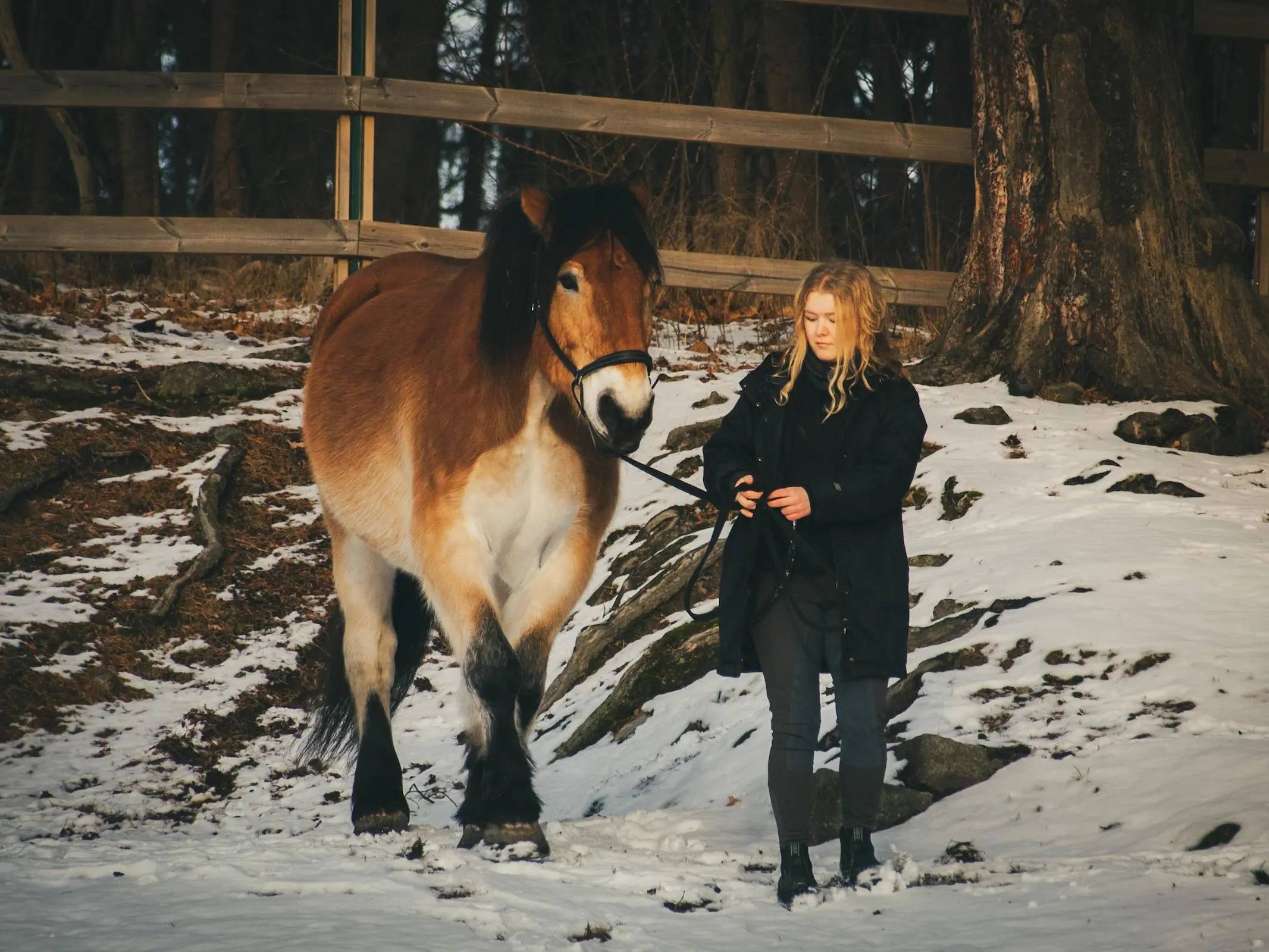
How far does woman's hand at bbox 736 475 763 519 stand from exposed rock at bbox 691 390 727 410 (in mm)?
4512

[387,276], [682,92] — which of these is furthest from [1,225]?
[682,92]

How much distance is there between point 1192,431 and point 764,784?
390 centimetres

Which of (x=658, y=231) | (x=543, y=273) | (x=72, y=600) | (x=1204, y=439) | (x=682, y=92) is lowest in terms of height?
(x=72, y=600)

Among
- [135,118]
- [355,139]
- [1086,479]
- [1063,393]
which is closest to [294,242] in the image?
[355,139]

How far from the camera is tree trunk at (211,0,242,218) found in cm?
1602

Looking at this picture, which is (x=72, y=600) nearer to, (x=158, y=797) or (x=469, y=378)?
(x=158, y=797)

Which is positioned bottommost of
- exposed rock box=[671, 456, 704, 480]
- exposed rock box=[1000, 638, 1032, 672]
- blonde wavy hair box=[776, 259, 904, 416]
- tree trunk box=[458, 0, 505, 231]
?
exposed rock box=[1000, 638, 1032, 672]

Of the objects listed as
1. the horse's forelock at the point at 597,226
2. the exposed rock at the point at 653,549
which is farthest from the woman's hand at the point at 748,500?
the exposed rock at the point at 653,549

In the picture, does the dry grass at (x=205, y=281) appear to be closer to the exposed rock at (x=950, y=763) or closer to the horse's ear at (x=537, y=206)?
the horse's ear at (x=537, y=206)

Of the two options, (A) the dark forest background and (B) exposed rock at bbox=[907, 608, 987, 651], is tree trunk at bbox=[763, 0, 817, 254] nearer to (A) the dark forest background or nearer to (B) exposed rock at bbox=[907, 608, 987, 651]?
(A) the dark forest background

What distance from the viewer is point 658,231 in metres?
11.1

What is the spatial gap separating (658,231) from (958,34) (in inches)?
256

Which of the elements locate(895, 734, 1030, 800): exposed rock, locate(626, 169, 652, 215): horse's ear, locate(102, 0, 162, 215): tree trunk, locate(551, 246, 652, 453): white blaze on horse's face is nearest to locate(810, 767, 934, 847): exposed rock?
locate(895, 734, 1030, 800): exposed rock

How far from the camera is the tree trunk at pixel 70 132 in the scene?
1269 centimetres
